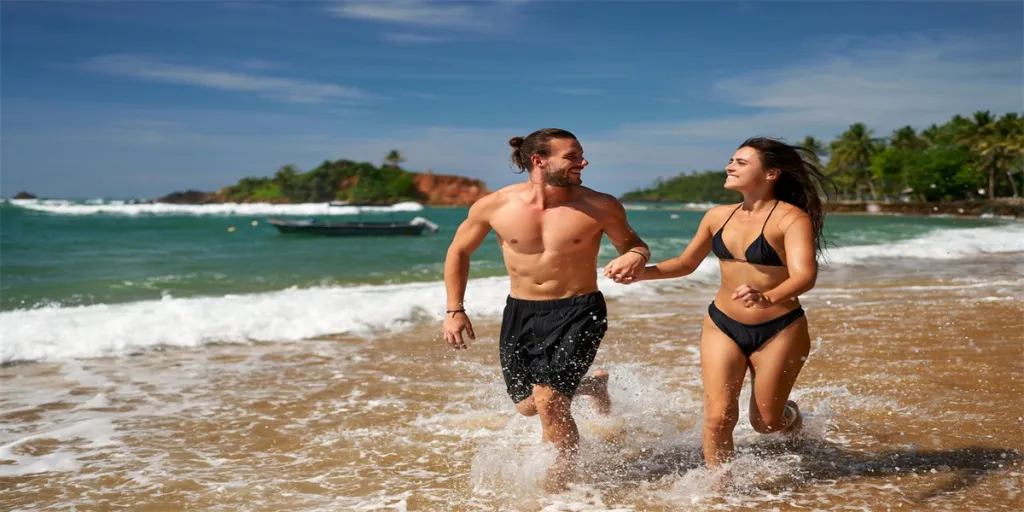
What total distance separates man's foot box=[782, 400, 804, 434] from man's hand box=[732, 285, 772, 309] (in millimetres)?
977

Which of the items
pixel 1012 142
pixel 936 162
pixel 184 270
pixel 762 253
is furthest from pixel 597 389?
pixel 936 162

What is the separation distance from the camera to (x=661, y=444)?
17.9 ft

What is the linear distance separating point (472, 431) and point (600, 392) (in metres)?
1.19

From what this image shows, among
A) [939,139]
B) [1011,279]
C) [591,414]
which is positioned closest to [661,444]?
[591,414]

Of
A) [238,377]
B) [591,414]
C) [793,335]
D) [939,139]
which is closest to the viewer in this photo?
[793,335]

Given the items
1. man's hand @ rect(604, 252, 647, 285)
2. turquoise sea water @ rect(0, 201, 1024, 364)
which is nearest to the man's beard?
man's hand @ rect(604, 252, 647, 285)

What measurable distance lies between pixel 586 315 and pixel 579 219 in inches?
20.6

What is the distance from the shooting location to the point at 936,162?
98000mm

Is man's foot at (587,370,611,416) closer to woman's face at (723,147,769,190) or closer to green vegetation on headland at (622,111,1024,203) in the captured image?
woman's face at (723,147,769,190)

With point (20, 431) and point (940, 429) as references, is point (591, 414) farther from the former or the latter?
point (20, 431)

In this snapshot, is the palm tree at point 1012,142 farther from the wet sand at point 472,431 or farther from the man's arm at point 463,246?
the man's arm at point 463,246

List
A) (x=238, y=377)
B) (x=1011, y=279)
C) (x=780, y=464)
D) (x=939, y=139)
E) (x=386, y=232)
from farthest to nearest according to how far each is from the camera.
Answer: (x=939, y=139), (x=386, y=232), (x=1011, y=279), (x=238, y=377), (x=780, y=464)

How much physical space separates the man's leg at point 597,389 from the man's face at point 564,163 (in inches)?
52.8

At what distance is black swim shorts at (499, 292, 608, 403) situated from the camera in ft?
14.7
